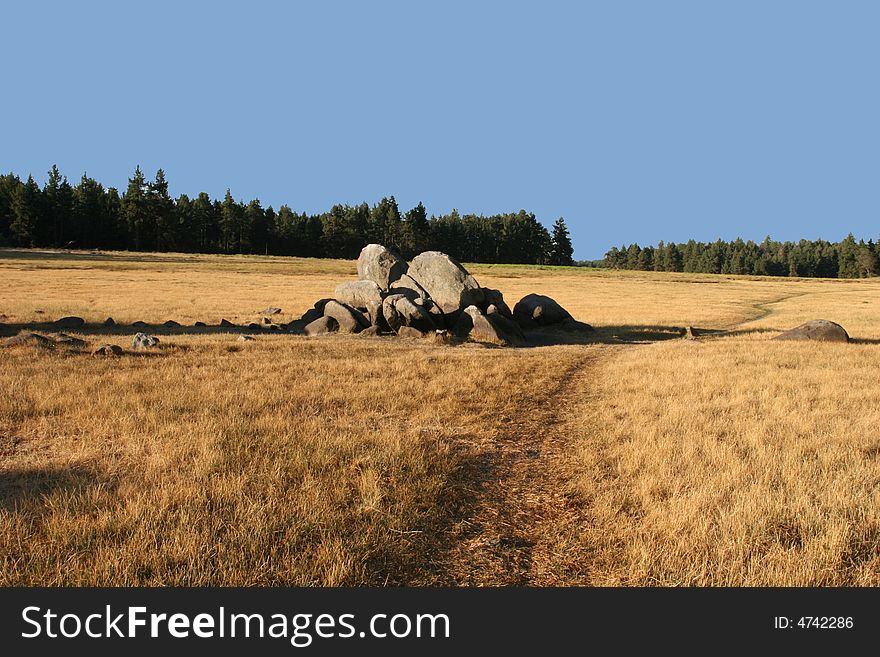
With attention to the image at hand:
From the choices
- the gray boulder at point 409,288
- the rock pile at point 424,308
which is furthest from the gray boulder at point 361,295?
the gray boulder at point 409,288

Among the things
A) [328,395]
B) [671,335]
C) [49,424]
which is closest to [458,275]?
[671,335]

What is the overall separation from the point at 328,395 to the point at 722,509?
8903mm

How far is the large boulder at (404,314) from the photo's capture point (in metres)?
27.9

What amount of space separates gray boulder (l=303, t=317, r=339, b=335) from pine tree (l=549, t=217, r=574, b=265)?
13292 cm

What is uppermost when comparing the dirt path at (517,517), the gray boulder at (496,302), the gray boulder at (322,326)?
the gray boulder at (496,302)

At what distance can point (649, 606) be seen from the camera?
4.54m

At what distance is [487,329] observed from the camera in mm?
27484

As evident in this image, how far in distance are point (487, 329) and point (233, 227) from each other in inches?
4362

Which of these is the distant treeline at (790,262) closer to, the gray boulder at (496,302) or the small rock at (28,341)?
the gray boulder at (496,302)

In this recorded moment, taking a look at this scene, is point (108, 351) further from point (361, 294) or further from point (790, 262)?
point (790, 262)

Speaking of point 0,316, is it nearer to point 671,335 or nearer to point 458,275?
point 458,275

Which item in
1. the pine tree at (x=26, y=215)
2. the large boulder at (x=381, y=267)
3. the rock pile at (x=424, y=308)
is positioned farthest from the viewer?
the pine tree at (x=26, y=215)

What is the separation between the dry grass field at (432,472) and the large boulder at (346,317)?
1047cm

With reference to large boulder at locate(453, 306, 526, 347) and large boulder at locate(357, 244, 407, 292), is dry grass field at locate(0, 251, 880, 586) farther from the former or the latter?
large boulder at locate(357, 244, 407, 292)
